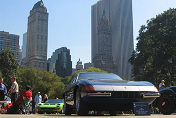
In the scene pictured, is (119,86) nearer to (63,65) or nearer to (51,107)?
(51,107)

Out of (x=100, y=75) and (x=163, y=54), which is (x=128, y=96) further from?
(x=163, y=54)

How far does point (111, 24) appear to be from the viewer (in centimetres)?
18888

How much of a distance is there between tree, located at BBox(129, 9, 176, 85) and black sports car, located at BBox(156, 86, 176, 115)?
A: 22.7 m

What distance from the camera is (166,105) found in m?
9.67

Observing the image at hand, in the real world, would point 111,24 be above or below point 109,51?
above

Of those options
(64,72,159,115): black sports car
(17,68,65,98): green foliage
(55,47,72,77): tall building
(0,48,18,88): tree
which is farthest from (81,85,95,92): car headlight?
(55,47,72,77): tall building

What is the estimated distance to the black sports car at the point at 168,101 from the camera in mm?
9500

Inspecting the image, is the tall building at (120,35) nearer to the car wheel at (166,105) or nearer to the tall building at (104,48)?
the tall building at (104,48)

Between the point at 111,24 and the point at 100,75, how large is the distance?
18260 centimetres

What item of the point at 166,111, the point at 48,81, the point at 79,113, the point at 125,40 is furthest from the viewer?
the point at 125,40

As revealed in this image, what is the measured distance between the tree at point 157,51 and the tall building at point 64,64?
484 feet

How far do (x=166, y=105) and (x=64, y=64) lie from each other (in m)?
177

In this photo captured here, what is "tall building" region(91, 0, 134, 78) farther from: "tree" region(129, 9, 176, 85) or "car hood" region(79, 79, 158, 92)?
"car hood" region(79, 79, 158, 92)


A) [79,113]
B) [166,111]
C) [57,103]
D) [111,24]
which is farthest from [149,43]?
[111,24]
